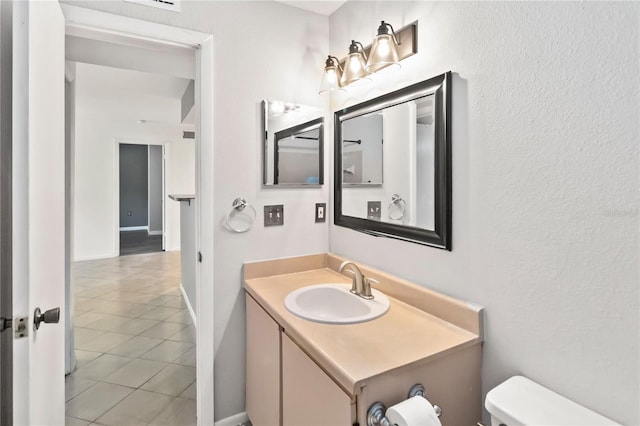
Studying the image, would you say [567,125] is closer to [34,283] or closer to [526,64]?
[526,64]

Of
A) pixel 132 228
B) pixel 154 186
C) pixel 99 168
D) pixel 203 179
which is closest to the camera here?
pixel 203 179

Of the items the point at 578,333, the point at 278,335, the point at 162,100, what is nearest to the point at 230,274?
the point at 278,335

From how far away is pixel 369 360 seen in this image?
995 mm

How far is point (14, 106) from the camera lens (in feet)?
3.10

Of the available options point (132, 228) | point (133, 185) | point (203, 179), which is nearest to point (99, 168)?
point (133, 185)

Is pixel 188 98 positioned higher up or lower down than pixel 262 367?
higher up

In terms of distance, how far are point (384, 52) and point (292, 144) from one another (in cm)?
70

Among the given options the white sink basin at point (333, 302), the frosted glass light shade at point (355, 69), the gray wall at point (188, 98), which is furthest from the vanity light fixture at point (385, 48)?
the gray wall at point (188, 98)

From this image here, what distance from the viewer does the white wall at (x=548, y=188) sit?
0.84 meters

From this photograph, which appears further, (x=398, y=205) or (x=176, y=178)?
(x=176, y=178)

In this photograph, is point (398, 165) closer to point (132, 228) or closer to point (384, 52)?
point (384, 52)

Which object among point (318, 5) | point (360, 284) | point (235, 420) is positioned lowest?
point (235, 420)

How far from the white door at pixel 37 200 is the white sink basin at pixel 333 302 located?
83 cm

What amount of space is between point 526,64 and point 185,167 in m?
6.26
